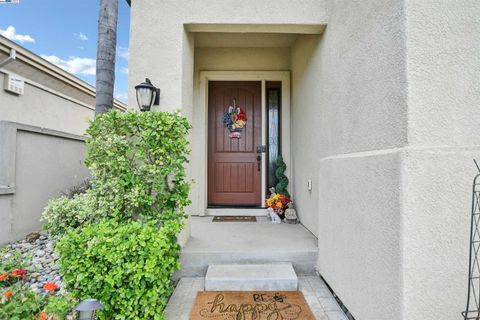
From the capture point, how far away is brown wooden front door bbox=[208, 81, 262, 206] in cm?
439

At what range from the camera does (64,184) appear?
4340 millimetres

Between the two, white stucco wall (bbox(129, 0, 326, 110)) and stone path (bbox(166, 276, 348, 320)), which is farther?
white stucco wall (bbox(129, 0, 326, 110))

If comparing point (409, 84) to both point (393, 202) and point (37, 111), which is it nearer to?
point (393, 202)

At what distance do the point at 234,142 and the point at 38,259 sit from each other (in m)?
3.08

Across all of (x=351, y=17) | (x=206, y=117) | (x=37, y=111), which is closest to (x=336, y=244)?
(x=351, y=17)

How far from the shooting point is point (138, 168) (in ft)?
7.73

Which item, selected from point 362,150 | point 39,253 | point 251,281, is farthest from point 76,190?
point 362,150

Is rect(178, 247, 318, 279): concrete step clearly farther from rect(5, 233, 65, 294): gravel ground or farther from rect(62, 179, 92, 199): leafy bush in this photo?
rect(62, 179, 92, 199): leafy bush

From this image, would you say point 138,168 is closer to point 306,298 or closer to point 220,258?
point 220,258

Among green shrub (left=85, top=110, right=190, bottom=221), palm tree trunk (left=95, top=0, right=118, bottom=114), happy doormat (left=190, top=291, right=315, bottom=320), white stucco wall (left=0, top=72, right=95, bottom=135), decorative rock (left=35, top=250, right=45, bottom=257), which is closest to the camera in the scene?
happy doormat (left=190, top=291, right=315, bottom=320)

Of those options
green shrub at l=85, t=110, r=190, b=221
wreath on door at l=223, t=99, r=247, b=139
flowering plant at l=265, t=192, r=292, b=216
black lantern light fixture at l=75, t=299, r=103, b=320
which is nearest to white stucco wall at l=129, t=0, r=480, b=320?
flowering plant at l=265, t=192, r=292, b=216

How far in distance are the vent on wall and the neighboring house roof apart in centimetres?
21

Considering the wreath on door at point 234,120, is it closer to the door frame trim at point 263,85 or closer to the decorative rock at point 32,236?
the door frame trim at point 263,85

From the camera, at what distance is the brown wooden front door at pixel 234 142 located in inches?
173
